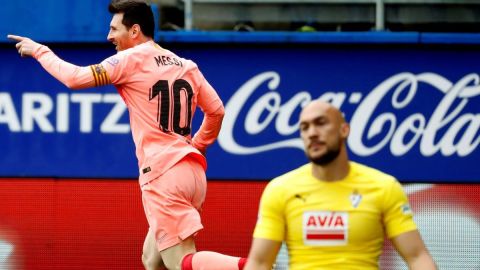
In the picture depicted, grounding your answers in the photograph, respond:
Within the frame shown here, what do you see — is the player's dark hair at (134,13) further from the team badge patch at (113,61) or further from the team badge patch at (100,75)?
the team badge patch at (100,75)

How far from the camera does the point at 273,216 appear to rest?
5.23m

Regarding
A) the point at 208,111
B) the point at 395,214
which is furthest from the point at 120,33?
the point at 395,214

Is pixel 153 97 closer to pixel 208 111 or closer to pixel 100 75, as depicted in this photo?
pixel 100 75

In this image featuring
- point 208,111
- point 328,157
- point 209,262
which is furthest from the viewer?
point 208,111

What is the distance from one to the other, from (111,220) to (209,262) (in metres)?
2.22

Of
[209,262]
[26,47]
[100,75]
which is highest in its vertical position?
[26,47]

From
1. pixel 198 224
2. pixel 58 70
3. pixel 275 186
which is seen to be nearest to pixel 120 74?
pixel 58 70

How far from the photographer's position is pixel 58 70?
6699mm

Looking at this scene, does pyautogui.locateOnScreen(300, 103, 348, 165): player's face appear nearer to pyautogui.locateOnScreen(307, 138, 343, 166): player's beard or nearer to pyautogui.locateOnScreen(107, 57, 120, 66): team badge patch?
pyautogui.locateOnScreen(307, 138, 343, 166): player's beard

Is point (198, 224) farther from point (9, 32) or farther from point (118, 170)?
point (9, 32)

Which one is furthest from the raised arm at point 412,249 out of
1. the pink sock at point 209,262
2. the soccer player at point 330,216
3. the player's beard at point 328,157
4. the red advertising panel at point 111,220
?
the red advertising panel at point 111,220

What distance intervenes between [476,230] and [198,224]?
2633 millimetres

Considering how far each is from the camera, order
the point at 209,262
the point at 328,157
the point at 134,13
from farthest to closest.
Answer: the point at 134,13 → the point at 209,262 → the point at 328,157

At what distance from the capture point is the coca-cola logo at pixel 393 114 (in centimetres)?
864
